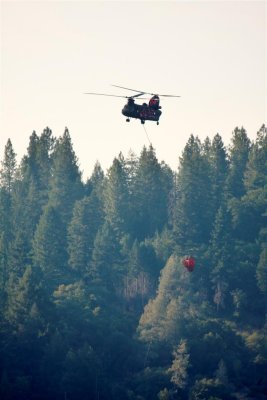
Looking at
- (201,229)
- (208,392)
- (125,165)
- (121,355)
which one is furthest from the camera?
(125,165)

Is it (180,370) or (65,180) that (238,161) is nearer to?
(65,180)

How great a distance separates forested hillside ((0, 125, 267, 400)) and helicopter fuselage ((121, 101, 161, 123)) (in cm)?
3774

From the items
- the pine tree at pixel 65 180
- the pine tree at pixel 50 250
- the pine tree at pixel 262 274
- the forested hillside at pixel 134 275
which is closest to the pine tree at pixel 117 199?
the forested hillside at pixel 134 275

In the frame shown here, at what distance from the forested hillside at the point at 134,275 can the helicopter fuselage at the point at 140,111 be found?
124ft

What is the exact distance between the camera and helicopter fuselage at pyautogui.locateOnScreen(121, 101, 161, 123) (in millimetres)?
87375

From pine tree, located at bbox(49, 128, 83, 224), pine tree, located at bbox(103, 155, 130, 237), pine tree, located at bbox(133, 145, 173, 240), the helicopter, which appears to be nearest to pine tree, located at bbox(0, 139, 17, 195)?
pine tree, located at bbox(49, 128, 83, 224)

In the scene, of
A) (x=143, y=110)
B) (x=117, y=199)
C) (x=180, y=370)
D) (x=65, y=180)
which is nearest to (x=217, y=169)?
(x=117, y=199)

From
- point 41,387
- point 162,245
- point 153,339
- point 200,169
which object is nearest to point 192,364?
point 153,339

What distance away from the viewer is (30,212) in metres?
160

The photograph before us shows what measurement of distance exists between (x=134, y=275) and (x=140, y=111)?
56.1 meters

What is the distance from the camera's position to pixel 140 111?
87750 millimetres

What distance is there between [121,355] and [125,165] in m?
51.6

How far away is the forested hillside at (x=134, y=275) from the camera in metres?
117

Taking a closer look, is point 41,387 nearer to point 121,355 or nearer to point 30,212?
point 121,355
